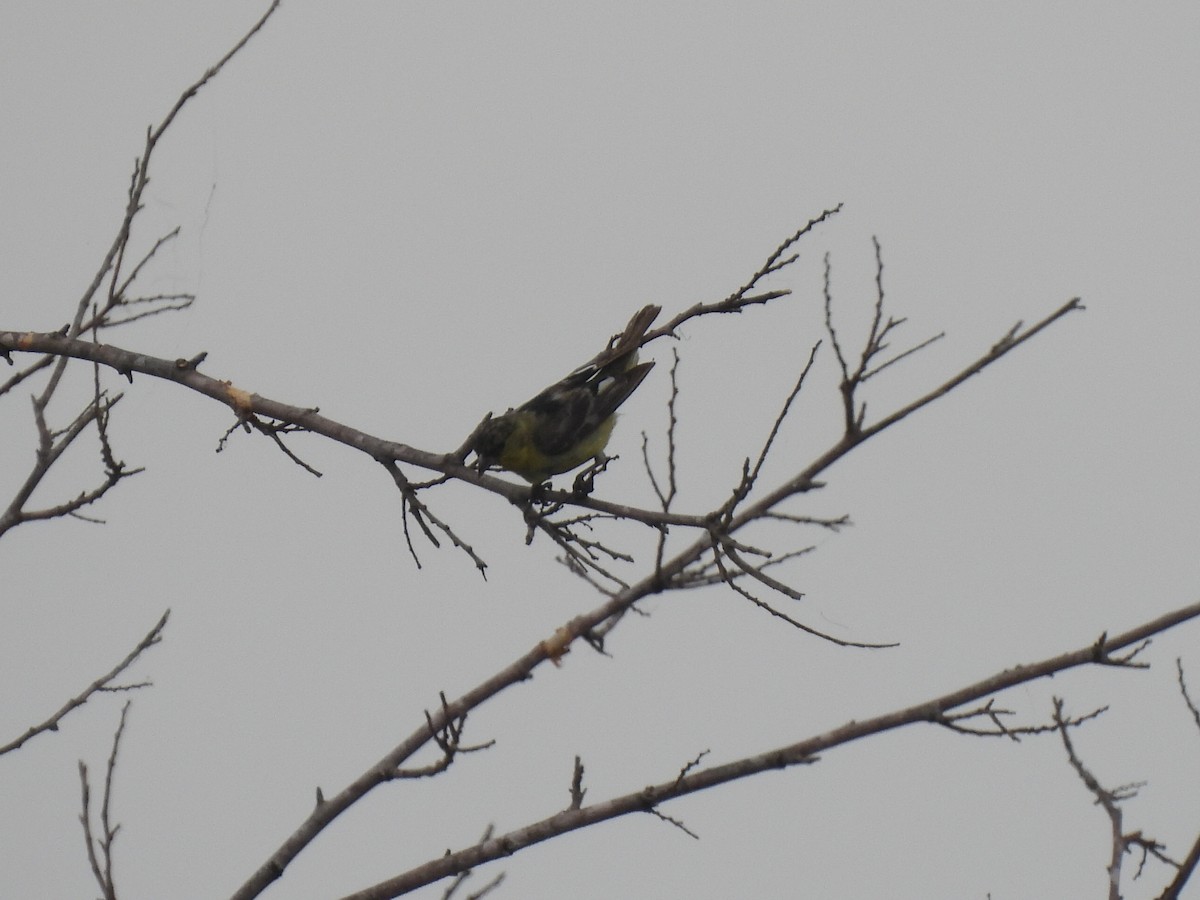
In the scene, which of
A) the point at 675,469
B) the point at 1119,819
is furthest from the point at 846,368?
the point at 1119,819

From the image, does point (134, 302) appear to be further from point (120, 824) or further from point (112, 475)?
point (120, 824)

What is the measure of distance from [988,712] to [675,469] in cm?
100

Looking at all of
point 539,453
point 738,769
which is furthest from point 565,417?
point 738,769

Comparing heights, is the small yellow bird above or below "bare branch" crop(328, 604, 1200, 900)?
above

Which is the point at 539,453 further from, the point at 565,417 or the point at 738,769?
the point at 738,769

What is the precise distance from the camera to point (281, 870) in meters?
3.75

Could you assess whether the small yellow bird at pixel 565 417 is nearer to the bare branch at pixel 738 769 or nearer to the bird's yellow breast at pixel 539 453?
the bird's yellow breast at pixel 539 453

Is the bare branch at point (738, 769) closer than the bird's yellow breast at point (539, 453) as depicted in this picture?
Yes

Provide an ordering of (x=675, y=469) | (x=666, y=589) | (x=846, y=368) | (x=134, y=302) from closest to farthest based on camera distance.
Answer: (x=846, y=368) → (x=675, y=469) → (x=666, y=589) → (x=134, y=302)

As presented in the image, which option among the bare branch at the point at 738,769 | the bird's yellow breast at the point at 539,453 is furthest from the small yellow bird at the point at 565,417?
the bare branch at the point at 738,769

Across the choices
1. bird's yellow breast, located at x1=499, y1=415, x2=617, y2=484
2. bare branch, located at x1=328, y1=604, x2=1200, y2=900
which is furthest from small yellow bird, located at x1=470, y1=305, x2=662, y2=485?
bare branch, located at x1=328, y1=604, x2=1200, y2=900

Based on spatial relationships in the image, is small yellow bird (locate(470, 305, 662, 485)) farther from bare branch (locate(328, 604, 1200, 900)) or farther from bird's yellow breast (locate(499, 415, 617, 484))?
bare branch (locate(328, 604, 1200, 900))

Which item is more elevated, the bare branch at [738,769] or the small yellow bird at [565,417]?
the small yellow bird at [565,417]

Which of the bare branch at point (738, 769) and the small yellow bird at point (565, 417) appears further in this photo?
the small yellow bird at point (565, 417)
